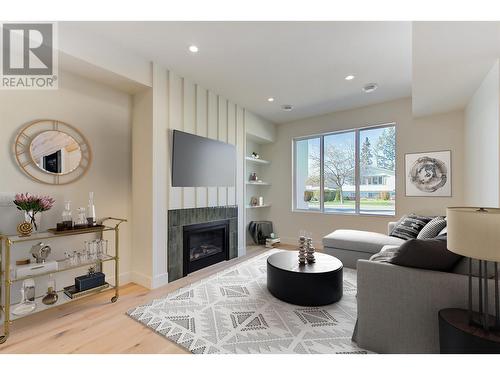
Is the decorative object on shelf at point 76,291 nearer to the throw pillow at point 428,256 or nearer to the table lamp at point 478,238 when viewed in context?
the throw pillow at point 428,256

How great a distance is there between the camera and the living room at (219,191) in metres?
1.56

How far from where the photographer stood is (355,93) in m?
3.66

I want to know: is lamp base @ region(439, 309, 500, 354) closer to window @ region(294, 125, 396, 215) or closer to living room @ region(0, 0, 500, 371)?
living room @ region(0, 0, 500, 371)

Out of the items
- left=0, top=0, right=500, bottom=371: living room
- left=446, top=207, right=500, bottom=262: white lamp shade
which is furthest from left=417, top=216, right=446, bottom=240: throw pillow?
left=446, top=207, right=500, bottom=262: white lamp shade

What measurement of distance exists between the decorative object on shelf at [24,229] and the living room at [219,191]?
10 mm

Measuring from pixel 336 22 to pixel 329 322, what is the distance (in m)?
2.66

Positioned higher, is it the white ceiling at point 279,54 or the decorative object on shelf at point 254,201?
the white ceiling at point 279,54

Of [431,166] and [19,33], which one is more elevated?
[19,33]

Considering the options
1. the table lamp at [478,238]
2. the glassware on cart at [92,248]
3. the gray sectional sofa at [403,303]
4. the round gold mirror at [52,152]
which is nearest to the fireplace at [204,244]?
the glassware on cart at [92,248]

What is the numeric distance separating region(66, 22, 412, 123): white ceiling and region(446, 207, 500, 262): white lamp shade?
1.88 meters

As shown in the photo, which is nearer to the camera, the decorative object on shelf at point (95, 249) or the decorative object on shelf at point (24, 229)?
the decorative object on shelf at point (24, 229)

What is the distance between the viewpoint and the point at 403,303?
1.50 metres
